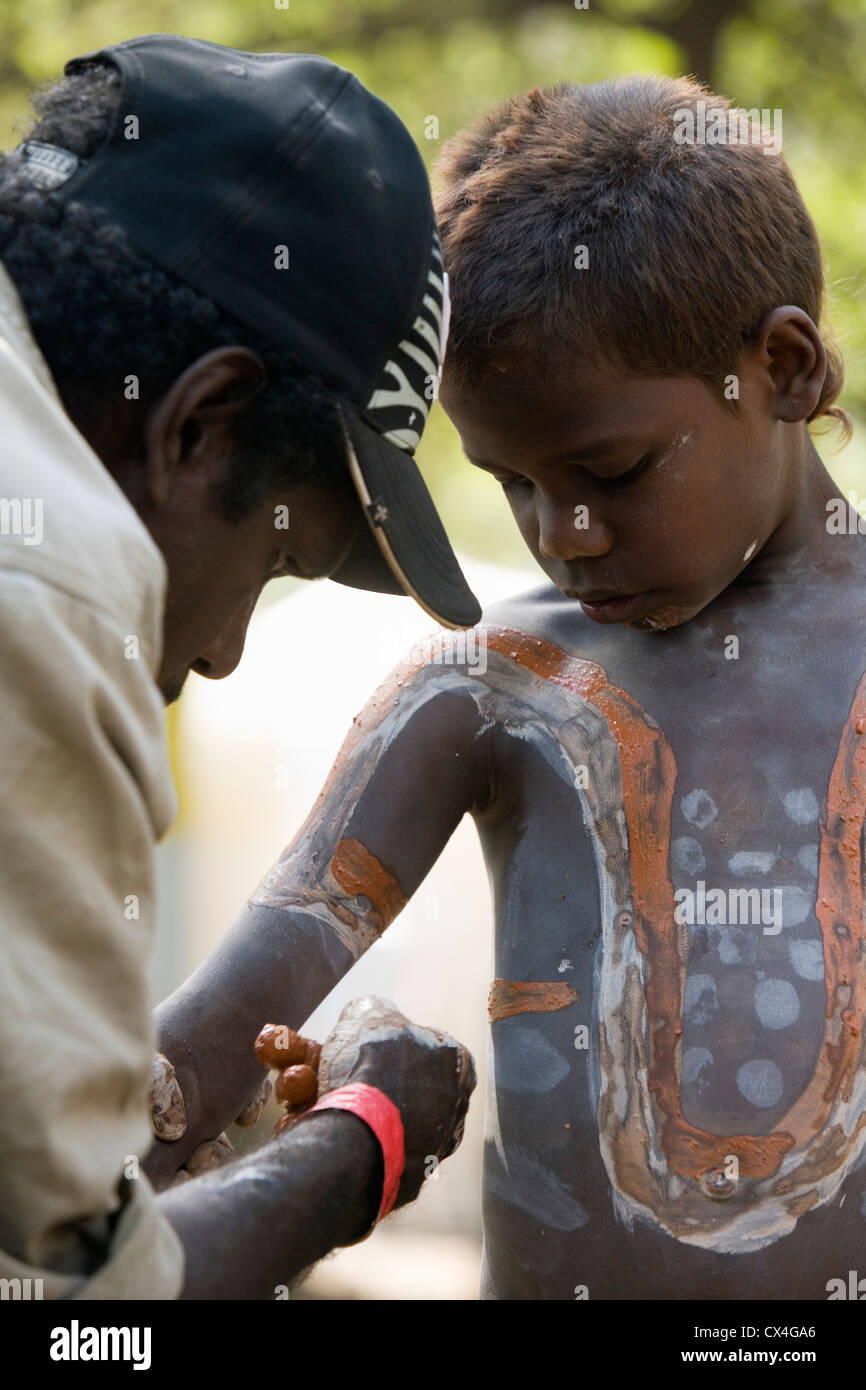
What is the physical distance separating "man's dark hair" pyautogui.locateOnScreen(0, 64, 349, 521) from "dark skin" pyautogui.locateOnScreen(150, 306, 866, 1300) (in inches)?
24.2

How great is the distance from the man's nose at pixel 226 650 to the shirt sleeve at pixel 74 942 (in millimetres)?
403

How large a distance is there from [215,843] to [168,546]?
12.0 ft

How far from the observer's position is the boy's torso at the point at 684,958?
6.65 feet

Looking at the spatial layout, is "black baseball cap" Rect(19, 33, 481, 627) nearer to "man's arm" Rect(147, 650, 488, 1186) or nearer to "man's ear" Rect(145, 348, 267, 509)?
"man's ear" Rect(145, 348, 267, 509)

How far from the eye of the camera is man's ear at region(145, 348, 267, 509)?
5.00 ft

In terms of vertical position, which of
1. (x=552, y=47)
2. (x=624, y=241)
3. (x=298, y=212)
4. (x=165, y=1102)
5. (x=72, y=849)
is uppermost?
(x=552, y=47)

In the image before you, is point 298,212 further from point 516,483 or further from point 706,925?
point 706,925

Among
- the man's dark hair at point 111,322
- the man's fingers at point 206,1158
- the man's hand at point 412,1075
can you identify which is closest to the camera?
the man's dark hair at point 111,322

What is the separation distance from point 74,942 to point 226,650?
1.97 ft

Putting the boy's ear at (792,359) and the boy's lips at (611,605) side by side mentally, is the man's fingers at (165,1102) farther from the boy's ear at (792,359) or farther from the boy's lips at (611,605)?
the boy's ear at (792,359)

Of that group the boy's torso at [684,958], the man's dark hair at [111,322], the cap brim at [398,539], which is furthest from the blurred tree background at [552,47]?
the man's dark hair at [111,322]

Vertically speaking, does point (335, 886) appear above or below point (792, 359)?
below

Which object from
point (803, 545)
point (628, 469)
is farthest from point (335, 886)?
point (803, 545)

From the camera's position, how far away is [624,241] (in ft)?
6.95
